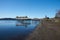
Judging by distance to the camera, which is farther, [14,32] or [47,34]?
[14,32]

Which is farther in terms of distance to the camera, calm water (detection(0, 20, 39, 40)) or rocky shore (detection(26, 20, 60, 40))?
calm water (detection(0, 20, 39, 40))

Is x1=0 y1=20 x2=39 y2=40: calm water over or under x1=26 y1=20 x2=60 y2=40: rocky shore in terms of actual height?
under

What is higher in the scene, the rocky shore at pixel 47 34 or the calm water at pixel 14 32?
the rocky shore at pixel 47 34

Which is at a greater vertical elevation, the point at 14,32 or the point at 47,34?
the point at 47,34

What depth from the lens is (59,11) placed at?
5997 cm

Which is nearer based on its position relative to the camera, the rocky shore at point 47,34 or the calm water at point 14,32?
the rocky shore at point 47,34
